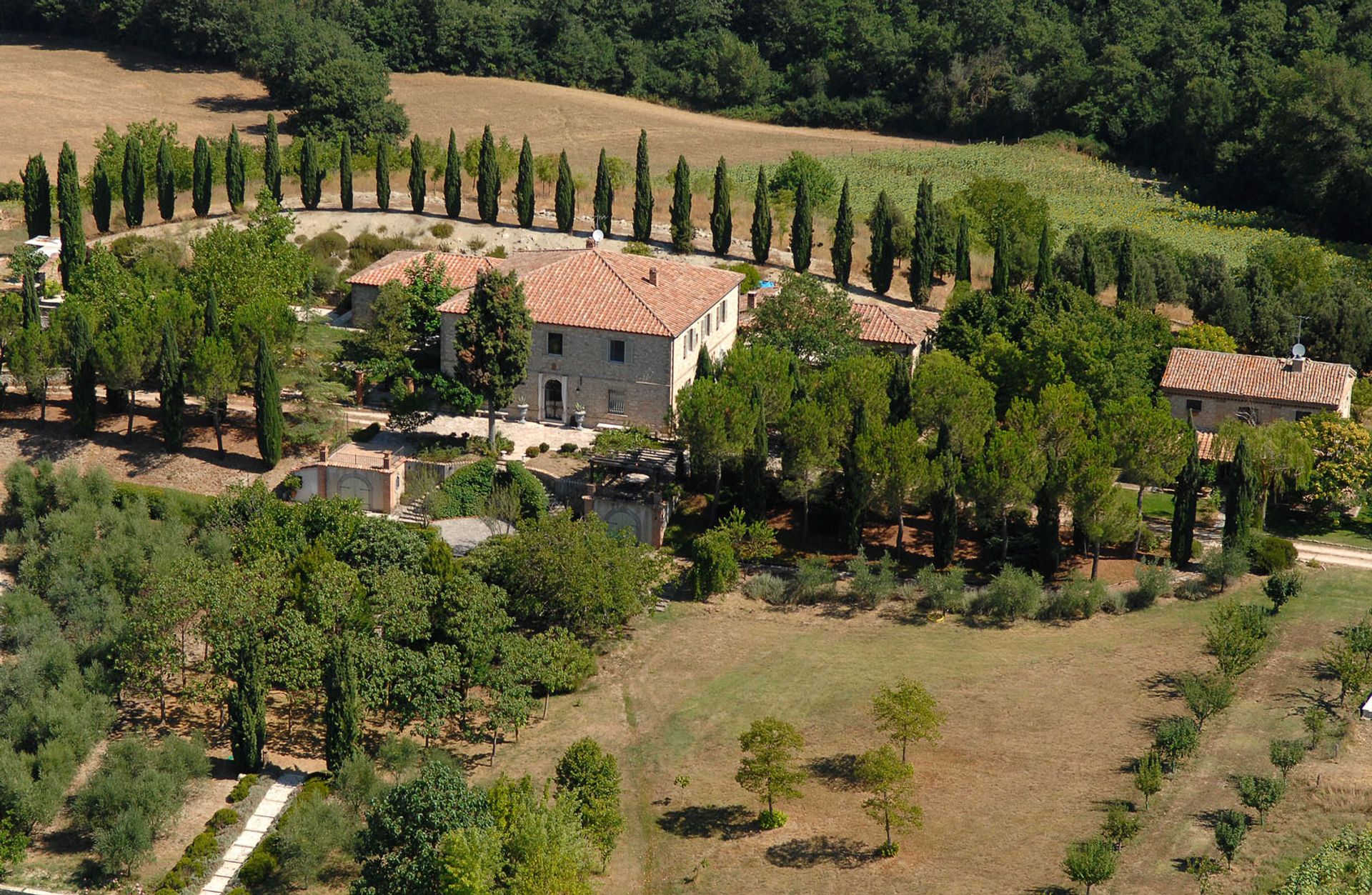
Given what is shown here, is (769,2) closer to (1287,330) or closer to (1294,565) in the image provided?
(1287,330)

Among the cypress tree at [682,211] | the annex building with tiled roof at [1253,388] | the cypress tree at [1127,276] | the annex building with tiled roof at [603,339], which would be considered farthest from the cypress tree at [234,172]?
the annex building with tiled roof at [1253,388]

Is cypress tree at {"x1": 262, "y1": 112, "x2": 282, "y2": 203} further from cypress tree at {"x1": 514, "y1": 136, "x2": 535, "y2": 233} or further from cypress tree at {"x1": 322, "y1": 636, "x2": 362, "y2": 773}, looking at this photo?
A: cypress tree at {"x1": 322, "y1": 636, "x2": 362, "y2": 773}

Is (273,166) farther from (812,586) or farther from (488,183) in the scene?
(812,586)

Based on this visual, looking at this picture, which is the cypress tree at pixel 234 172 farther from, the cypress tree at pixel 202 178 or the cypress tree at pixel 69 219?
the cypress tree at pixel 69 219

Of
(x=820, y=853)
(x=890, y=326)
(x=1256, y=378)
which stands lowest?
(x=820, y=853)

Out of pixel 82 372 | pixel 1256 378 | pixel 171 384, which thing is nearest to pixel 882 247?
pixel 1256 378
